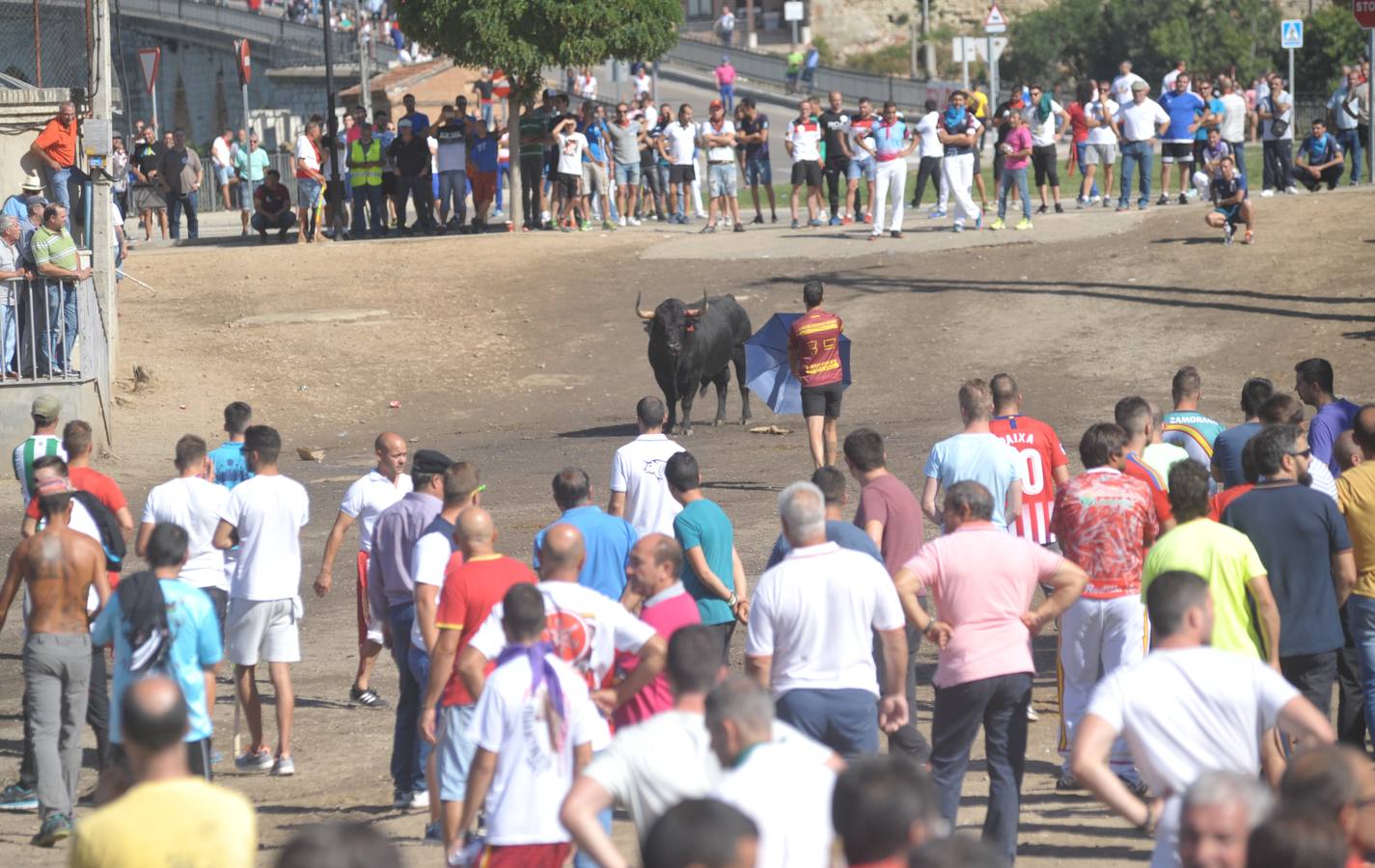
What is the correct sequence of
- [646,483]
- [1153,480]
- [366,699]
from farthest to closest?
[366,699] → [646,483] → [1153,480]

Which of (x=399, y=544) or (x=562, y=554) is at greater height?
(x=562, y=554)

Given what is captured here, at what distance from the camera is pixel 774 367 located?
16.5 meters

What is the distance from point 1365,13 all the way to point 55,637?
14659 millimetres

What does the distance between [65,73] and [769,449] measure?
40.3 ft

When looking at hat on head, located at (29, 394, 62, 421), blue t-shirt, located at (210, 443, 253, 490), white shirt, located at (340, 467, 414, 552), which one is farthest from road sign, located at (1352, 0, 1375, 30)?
hat on head, located at (29, 394, 62, 421)

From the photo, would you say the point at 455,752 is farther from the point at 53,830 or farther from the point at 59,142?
the point at 59,142

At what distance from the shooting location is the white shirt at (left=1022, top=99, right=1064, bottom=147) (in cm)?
2664

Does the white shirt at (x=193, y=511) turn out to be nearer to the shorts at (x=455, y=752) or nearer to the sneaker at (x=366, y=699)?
the sneaker at (x=366, y=699)

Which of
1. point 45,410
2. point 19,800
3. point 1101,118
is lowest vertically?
point 19,800

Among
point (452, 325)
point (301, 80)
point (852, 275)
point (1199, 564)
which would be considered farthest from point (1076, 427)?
point (301, 80)

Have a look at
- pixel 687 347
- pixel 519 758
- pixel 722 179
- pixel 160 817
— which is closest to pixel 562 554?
pixel 519 758

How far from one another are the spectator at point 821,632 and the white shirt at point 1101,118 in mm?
21554

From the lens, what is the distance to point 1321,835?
402cm

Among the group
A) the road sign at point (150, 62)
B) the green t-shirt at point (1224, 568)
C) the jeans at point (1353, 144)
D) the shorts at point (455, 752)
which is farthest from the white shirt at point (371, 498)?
the jeans at point (1353, 144)
